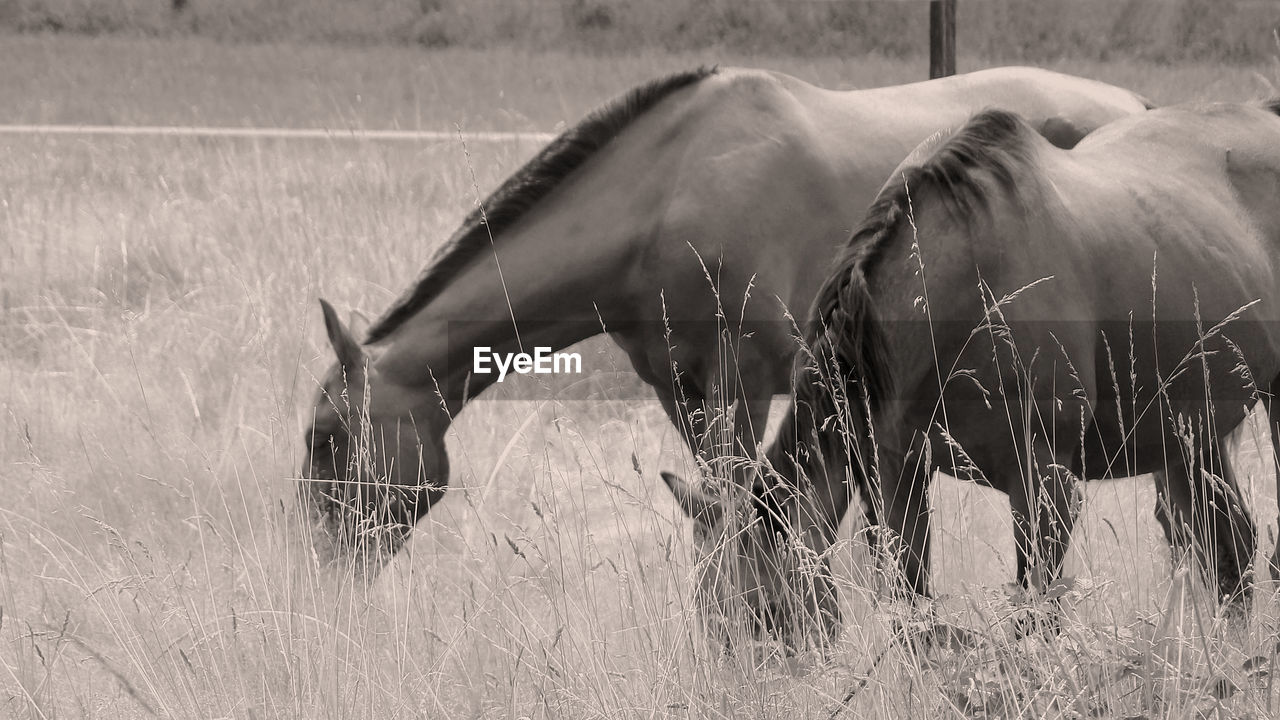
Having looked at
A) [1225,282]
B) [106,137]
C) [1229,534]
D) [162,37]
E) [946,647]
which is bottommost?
[1229,534]

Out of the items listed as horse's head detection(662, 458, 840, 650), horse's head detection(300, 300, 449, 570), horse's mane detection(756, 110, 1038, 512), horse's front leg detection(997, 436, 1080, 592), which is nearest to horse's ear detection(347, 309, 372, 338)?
horse's head detection(300, 300, 449, 570)

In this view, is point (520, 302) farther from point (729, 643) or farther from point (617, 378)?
point (617, 378)

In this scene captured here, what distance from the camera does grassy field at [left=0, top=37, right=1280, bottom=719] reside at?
238 centimetres

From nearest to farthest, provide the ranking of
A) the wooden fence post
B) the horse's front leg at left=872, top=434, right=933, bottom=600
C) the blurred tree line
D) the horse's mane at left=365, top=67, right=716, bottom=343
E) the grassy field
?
the grassy field → the horse's front leg at left=872, top=434, right=933, bottom=600 → the horse's mane at left=365, top=67, right=716, bottom=343 → the wooden fence post → the blurred tree line

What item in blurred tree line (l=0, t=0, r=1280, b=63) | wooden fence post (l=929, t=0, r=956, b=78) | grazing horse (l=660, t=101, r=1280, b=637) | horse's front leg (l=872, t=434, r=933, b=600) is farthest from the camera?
blurred tree line (l=0, t=0, r=1280, b=63)

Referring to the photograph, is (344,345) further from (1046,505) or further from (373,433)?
(1046,505)

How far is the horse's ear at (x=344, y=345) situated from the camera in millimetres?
3614

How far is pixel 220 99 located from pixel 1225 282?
986 cm

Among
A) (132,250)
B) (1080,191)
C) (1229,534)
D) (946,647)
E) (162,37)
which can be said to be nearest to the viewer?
(946,647)

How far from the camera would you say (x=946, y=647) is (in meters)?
2.27

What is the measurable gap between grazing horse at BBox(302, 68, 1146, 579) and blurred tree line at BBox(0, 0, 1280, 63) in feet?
22.2

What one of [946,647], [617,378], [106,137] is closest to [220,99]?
[106,137]

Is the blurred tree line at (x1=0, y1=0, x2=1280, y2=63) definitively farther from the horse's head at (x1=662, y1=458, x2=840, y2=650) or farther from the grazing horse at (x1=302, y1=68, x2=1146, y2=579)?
the horse's head at (x1=662, y1=458, x2=840, y2=650)

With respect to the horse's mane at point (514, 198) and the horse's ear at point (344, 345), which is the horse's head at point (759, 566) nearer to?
the horse's ear at point (344, 345)
